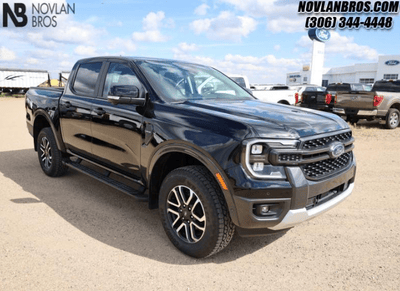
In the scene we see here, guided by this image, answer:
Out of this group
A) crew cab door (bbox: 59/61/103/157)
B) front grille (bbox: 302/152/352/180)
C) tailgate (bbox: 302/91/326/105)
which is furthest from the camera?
tailgate (bbox: 302/91/326/105)

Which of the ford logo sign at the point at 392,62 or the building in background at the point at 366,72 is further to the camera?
the building in background at the point at 366,72

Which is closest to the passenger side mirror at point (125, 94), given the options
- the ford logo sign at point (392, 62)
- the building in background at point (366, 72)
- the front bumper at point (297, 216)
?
the front bumper at point (297, 216)

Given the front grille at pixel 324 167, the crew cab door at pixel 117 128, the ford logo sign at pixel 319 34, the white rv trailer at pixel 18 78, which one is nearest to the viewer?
the front grille at pixel 324 167

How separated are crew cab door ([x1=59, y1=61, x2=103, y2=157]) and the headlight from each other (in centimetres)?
253

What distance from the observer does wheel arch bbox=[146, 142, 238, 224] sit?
9.36 ft

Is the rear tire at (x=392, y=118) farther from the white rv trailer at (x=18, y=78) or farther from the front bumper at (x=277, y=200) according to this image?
the white rv trailer at (x=18, y=78)

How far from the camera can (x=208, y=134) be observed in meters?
2.97

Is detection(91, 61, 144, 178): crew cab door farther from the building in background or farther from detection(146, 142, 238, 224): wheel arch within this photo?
the building in background

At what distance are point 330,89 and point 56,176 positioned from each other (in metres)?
13.8

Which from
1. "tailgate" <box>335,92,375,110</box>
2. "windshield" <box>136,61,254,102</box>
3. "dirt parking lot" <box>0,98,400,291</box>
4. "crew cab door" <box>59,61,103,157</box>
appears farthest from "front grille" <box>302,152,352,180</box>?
"tailgate" <box>335,92,375,110</box>

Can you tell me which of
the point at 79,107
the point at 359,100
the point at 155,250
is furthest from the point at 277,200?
the point at 359,100

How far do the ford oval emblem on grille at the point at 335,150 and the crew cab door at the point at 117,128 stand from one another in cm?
189

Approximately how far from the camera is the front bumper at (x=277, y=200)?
2752mm

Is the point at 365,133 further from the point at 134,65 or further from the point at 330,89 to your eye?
the point at 134,65
